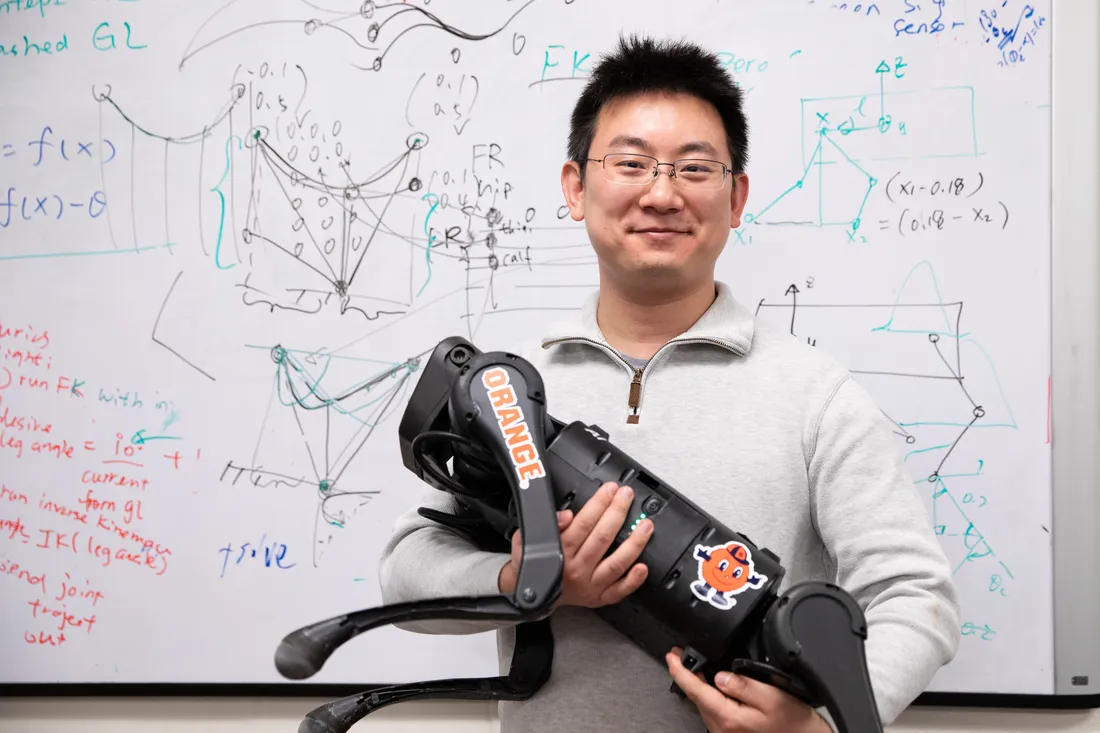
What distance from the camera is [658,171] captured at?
84 cm

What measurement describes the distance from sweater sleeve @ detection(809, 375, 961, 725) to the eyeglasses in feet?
0.79

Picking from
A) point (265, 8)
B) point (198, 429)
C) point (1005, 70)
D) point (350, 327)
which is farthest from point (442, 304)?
point (1005, 70)

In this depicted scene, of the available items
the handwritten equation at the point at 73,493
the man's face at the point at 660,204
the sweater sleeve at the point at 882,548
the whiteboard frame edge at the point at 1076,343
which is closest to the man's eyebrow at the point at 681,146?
the man's face at the point at 660,204

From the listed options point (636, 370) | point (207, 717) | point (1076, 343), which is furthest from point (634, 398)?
point (207, 717)

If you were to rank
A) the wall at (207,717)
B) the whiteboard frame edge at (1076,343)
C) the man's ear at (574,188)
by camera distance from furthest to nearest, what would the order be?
the wall at (207,717) → the whiteboard frame edge at (1076,343) → the man's ear at (574,188)

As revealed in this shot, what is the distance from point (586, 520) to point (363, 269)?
0.78 metres

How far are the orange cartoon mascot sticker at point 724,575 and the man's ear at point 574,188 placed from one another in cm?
44

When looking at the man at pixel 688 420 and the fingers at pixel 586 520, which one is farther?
the man at pixel 688 420

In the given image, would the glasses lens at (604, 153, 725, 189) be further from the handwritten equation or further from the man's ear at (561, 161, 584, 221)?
the handwritten equation

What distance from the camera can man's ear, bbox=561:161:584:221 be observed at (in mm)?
934

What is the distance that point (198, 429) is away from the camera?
1309 mm

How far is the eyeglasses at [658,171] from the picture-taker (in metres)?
0.84

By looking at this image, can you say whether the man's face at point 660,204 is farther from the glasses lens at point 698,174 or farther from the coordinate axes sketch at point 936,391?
the coordinate axes sketch at point 936,391

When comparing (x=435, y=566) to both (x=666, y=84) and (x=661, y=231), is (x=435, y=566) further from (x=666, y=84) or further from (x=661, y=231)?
(x=666, y=84)
